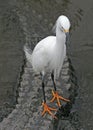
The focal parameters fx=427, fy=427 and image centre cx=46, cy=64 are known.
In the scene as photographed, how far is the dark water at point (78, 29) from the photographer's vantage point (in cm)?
610

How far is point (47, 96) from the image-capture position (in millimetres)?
5832

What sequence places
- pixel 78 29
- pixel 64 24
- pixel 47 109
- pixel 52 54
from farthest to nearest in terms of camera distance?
pixel 78 29, pixel 47 109, pixel 52 54, pixel 64 24

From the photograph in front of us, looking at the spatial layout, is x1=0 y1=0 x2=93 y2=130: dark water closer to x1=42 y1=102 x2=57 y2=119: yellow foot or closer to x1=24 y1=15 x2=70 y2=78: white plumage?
x1=42 y1=102 x2=57 y2=119: yellow foot

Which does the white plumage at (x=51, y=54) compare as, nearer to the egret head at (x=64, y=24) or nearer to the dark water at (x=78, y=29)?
the egret head at (x=64, y=24)

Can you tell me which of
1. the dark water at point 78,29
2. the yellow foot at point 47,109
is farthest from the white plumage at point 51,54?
the dark water at point 78,29

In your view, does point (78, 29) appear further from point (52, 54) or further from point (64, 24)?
point (64, 24)

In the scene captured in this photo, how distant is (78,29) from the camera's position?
7.68 meters

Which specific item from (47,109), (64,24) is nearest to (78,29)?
(47,109)

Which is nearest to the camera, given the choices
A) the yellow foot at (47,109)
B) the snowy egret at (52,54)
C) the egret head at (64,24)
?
the egret head at (64,24)

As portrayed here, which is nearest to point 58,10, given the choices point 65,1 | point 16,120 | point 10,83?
point 65,1

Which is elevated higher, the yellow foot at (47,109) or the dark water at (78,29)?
the dark water at (78,29)

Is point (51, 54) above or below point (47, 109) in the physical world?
above

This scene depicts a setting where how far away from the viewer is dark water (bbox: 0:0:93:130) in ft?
20.0

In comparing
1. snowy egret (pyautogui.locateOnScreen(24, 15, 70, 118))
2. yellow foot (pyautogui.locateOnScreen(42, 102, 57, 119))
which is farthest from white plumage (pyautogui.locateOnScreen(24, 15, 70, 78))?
yellow foot (pyautogui.locateOnScreen(42, 102, 57, 119))
